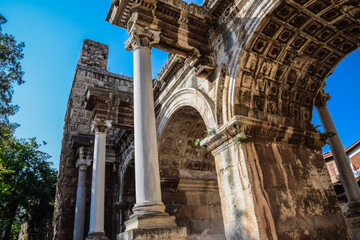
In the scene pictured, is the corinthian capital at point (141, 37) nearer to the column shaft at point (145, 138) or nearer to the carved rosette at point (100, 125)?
the column shaft at point (145, 138)

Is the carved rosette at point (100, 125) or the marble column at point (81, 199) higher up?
the carved rosette at point (100, 125)

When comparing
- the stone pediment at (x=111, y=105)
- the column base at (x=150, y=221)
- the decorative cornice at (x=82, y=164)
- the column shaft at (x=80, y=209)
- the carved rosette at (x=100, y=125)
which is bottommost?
the column base at (x=150, y=221)

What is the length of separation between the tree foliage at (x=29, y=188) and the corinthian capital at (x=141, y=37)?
17455 millimetres

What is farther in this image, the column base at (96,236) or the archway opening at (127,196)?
the archway opening at (127,196)

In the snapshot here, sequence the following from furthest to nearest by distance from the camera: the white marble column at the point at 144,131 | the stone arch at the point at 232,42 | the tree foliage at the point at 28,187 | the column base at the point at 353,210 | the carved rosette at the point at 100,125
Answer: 1. the tree foliage at the point at 28,187
2. the carved rosette at the point at 100,125
3. the column base at the point at 353,210
4. the stone arch at the point at 232,42
5. the white marble column at the point at 144,131

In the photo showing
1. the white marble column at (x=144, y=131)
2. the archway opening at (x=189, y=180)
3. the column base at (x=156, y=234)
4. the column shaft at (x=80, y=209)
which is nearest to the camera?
the column base at (x=156, y=234)

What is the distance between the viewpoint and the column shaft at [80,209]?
1145 cm

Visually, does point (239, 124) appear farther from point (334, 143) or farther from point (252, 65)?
point (334, 143)

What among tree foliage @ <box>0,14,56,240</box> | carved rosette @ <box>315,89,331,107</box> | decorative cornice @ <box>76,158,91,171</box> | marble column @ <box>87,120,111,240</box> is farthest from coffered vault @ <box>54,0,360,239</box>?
tree foliage @ <box>0,14,56,240</box>

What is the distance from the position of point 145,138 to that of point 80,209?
9.10m

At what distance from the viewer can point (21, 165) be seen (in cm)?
1989

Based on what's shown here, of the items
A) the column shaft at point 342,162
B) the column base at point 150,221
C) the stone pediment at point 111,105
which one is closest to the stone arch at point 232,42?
the column base at point 150,221

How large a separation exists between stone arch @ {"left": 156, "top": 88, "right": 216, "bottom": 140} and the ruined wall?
14.0 feet

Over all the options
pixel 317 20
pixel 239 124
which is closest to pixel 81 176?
pixel 239 124
